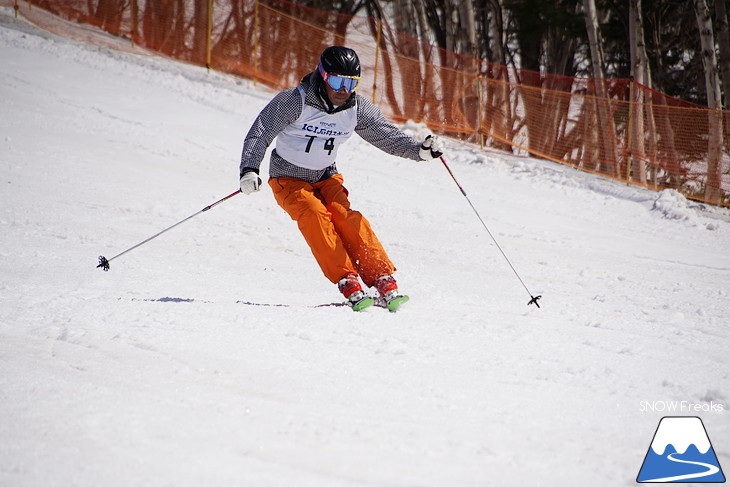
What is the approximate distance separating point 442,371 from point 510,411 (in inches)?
17.5

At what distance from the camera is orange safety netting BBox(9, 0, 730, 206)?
11500 mm

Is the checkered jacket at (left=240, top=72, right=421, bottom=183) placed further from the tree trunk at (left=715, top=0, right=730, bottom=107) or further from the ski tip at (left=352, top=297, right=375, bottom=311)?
the tree trunk at (left=715, top=0, right=730, bottom=107)

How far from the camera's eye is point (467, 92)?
1325cm

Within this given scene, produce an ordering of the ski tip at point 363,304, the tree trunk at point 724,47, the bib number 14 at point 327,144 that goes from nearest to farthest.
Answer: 1. the ski tip at point 363,304
2. the bib number 14 at point 327,144
3. the tree trunk at point 724,47

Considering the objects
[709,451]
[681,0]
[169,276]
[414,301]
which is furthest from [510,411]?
[681,0]

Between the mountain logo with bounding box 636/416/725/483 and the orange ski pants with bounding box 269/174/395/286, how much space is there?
2112mm

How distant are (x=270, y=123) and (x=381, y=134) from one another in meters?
0.86

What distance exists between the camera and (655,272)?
6.17 metres

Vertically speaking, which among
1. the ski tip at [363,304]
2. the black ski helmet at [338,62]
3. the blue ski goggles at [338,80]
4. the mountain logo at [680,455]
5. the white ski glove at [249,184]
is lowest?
the ski tip at [363,304]

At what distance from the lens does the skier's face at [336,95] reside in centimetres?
419

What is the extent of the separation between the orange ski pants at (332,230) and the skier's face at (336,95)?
1.91ft

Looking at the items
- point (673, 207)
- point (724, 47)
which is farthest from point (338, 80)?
point (724, 47)

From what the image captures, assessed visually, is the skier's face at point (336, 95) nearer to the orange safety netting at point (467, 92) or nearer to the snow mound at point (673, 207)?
the snow mound at point (673, 207)

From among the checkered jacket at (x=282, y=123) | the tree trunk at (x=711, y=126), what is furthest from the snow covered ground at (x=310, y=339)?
the tree trunk at (x=711, y=126)
